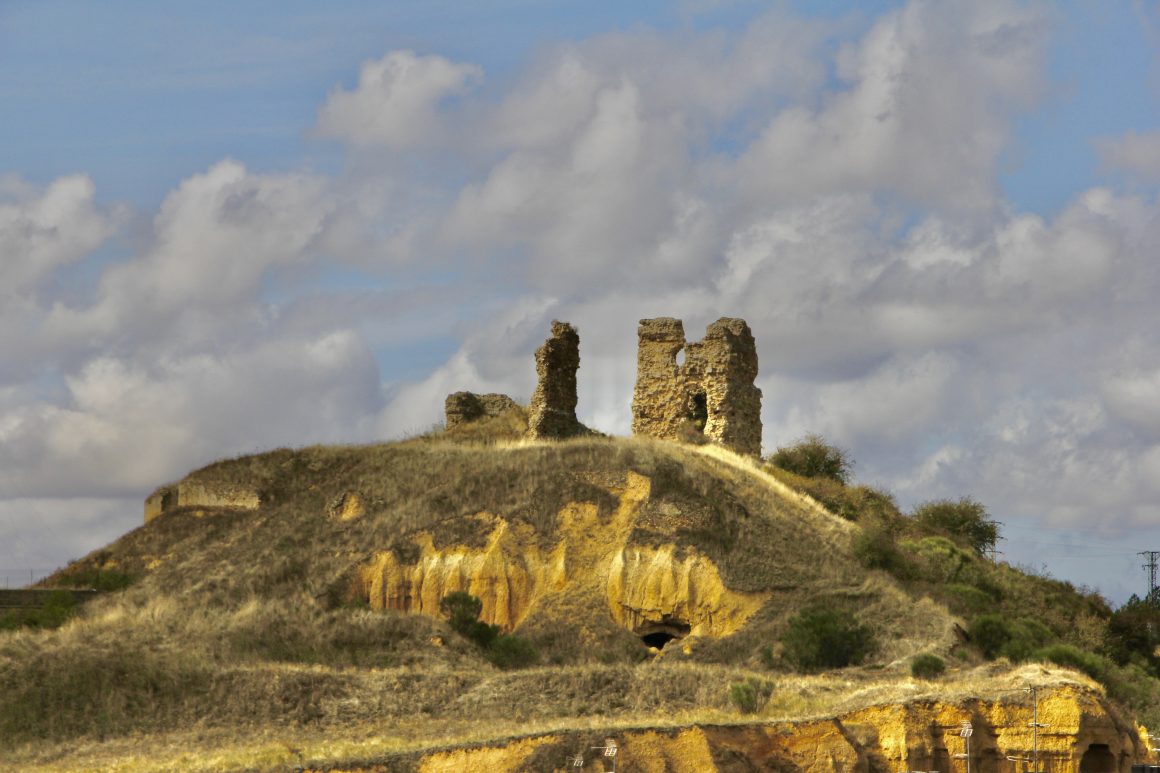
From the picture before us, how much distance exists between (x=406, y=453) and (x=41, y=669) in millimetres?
17496

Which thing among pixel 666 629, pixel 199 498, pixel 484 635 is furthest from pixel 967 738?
pixel 199 498

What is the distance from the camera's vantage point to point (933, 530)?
6391cm

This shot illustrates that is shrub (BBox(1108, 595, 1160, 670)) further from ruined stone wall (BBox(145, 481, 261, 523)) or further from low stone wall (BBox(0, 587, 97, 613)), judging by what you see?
low stone wall (BBox(0, 587, 97, 613))

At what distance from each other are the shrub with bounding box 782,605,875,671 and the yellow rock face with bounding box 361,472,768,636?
3.23m

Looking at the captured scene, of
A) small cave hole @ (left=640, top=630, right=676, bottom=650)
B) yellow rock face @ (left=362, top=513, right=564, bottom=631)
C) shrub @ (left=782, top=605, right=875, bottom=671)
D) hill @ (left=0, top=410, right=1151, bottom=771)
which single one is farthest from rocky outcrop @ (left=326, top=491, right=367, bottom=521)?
shrub @ (left=782, top=605, right=875, bottom=671)

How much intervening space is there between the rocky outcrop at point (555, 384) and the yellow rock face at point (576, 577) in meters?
6.42

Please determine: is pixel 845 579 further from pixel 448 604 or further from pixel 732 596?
pixel 448 604

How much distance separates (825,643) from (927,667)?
354 centimetres

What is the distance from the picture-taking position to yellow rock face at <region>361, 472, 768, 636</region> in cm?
4962

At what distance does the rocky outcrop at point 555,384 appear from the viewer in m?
58.5

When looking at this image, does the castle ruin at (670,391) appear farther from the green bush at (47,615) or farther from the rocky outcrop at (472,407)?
the green bush at (47,615)

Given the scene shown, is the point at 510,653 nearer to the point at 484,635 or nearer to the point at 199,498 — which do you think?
the point at 484,635

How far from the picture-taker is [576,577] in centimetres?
5094

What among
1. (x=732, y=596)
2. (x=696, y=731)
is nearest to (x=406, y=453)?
(x=732, y=596)
